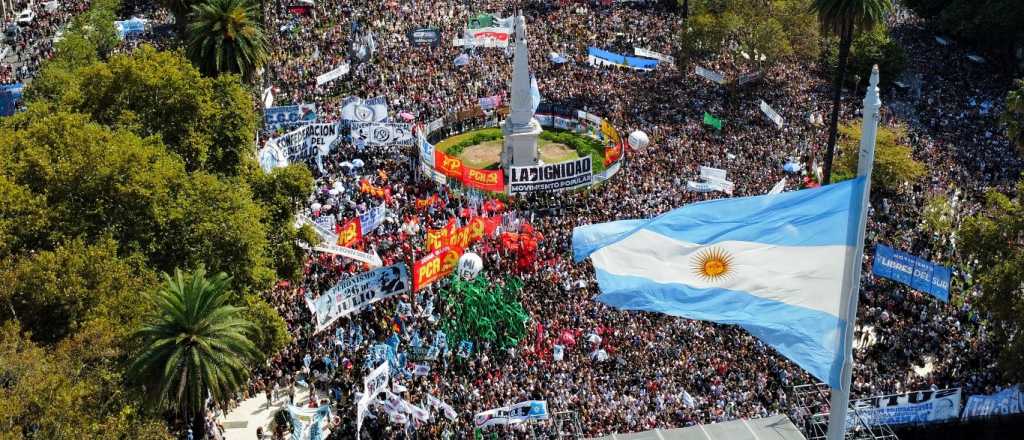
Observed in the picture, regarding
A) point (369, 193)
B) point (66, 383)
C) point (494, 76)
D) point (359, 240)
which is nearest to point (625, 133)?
point (494, 76)

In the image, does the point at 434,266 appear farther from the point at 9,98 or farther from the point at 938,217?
the point at 9,98

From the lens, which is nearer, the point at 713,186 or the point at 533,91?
the point at 713,186

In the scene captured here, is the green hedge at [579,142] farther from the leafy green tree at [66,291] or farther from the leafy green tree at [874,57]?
the leafy green tree at [66,291]

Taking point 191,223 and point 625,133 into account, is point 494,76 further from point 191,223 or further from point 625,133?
point 191,223

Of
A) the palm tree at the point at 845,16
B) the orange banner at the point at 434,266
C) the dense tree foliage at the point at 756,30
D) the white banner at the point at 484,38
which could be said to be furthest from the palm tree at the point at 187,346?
the dense tree foliage at the point at 756,30

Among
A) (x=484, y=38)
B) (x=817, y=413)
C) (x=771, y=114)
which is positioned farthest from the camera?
(x=484, y=38)

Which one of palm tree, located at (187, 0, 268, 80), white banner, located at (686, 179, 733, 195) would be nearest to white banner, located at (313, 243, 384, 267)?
palm tree, located at (187, 0, 268, 80)

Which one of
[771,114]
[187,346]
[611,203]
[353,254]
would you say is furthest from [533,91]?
[187,346]
